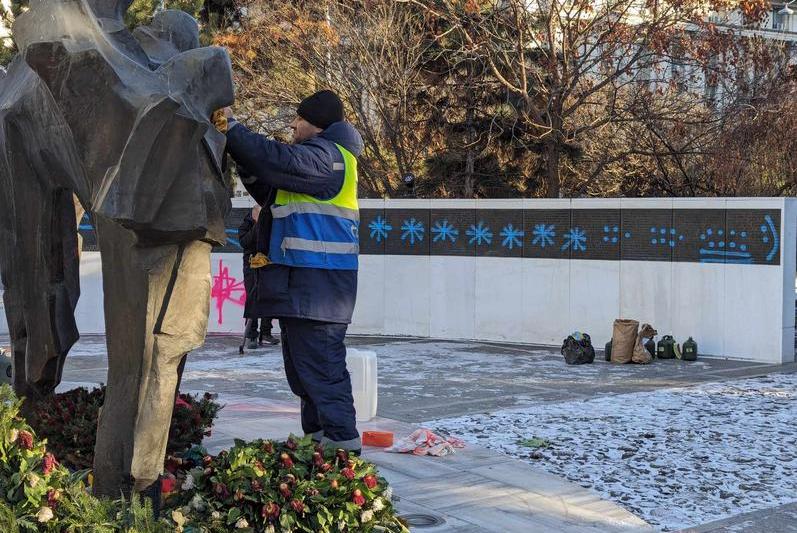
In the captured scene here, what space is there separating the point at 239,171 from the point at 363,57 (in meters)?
13.0

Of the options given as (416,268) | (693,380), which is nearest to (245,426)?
(693,380)

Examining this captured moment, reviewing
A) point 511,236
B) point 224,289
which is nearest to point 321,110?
point 511,236

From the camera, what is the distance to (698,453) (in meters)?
7.41

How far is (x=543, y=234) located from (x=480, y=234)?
91 centimetres

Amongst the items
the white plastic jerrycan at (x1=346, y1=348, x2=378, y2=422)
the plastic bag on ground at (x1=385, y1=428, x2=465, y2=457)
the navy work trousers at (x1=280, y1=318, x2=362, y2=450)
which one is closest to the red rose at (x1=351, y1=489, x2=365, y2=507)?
the navy work trousers at (x1=280, y1=318, x2=362, y2=450)

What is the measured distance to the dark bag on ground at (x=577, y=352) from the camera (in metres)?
12.2

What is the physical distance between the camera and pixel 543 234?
14.2 metres

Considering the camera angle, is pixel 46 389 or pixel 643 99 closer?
pixel 46 389

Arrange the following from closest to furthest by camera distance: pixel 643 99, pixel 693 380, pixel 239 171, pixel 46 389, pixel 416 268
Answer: pixel 239 171 → pixel 46 389 → pixel 693 380 → pixel 416 268 → pixel 643 99

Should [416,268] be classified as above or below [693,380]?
above

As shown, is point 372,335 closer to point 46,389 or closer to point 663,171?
point 663,171

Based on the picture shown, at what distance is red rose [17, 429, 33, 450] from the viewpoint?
4.47 metres

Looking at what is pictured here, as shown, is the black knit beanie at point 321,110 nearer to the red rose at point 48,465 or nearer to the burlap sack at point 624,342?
the red rose at point 48,465

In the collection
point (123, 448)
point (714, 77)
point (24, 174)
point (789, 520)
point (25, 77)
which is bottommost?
point (789, 520)
